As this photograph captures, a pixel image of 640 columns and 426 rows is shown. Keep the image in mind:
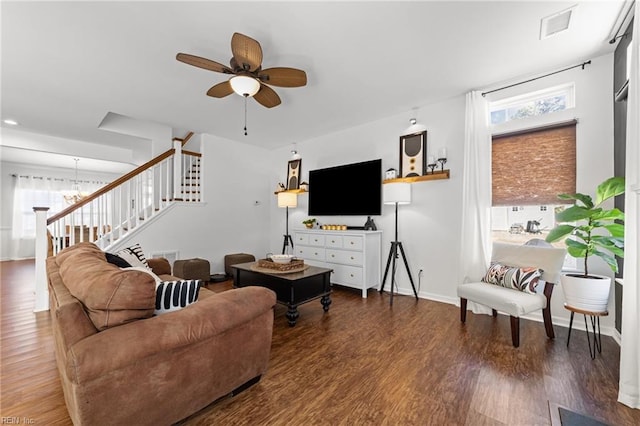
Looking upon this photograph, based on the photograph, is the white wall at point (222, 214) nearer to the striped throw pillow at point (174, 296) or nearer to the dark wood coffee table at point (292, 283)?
the dark wood coffee table at point (292, 283)

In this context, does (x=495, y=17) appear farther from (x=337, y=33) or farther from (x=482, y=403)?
(x=482, y=403)

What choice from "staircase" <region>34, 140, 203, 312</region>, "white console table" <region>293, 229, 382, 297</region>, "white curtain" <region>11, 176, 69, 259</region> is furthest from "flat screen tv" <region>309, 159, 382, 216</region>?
"white curtain" <region>11, 176, 69, 259</region>

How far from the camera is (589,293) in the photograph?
7.02ft

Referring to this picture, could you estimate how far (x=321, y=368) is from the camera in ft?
6.57

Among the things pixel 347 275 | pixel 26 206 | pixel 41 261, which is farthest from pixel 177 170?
pixel 26 206

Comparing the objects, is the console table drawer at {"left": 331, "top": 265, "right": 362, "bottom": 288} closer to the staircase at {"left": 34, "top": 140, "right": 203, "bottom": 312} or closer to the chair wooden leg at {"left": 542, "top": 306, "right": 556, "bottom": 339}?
the chair wooden leg at {"left": 542, "top": 306, "right": 556, "bottom": 339}

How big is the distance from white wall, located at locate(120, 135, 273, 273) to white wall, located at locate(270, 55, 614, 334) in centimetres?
133

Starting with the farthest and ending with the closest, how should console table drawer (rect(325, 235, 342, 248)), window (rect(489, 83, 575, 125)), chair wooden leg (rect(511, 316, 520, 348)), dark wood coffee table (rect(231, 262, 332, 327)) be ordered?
console table drawer (rect(325, 235, 342, 248))
window (rect(489, 83, 575, 125))
dark wood coffee table (rect(231, 262, 332, 327))
chair wooden leg (rect(511, 316, 520, 348))

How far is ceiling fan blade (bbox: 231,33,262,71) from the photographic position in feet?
6.47

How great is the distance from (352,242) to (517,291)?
206 cm

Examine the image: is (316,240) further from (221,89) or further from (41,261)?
(41,261)

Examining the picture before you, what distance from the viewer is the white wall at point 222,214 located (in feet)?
15.1

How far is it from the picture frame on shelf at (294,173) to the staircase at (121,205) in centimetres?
177

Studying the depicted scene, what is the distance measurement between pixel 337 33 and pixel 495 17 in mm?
1261
